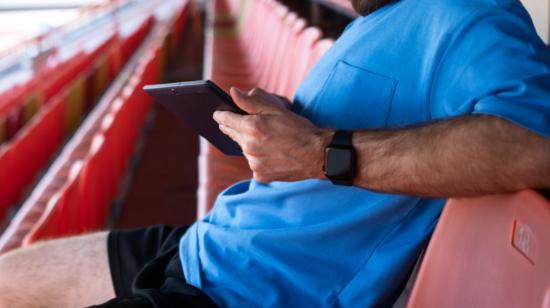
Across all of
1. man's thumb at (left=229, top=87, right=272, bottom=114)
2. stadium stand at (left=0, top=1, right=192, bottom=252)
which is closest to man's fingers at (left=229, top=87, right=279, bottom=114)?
man's thumb at (left=229, top=87, right=272, bottom=114)

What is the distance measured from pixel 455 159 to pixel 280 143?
0.17 meters

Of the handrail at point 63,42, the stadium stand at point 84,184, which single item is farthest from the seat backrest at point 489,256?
the handrail at point 63,42

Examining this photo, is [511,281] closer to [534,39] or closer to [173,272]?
[534,39]

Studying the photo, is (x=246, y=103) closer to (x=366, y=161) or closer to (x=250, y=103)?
(x=250, y=103)

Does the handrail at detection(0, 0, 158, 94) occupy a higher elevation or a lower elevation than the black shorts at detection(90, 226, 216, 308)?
lower

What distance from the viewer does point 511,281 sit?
1.82 ft

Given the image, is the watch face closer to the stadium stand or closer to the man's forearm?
the man's forearm

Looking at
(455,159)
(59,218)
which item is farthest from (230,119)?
(59,218)

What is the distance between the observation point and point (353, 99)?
2.52ft

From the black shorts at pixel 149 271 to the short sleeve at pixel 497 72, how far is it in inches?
14.1

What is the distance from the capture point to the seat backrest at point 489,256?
1.70 ft

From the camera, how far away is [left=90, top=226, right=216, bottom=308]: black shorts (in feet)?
2.70

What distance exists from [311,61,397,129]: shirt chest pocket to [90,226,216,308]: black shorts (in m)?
0.25

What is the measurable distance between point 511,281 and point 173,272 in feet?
1.52
